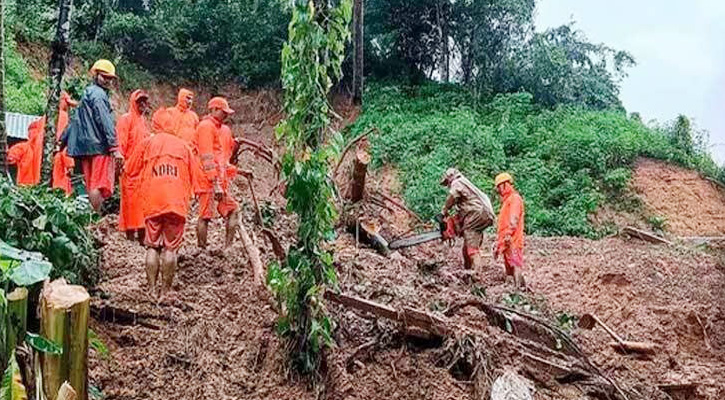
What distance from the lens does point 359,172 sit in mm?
9414

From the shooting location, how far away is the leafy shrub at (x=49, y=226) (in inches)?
160

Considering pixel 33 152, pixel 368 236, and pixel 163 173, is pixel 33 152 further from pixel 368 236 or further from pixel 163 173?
pixel 368 236

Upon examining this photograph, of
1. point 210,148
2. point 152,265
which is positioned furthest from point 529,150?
point 152,265

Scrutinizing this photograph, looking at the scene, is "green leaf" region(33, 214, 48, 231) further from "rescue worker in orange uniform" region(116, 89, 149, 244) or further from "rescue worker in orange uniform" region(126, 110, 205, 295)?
"rescue worker in orange uniform" region(116, 89, 149, 244)

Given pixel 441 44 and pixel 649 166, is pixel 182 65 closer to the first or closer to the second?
pixel 441 44

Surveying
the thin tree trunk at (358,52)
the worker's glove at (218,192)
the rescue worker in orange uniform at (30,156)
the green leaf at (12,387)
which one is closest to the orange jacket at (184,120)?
the worker's glove at (218,192)

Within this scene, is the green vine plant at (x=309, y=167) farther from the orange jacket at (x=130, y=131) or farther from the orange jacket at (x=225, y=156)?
the orange jacket at (x=130, y=131)

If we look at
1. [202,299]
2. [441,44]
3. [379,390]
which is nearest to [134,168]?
[202,299]

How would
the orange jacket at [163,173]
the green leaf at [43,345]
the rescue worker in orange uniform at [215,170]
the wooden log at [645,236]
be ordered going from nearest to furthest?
1. the green leaf at [43,345]
2. the orange jacket at [163,173]
3. the rescue worker in orange uniform at [215,170]
4. the wooden log at [645,236]

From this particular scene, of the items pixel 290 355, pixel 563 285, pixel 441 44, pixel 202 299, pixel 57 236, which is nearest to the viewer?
pixel 57 236

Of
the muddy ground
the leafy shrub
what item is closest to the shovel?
the muddy ground

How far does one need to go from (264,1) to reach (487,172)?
9.71 metres

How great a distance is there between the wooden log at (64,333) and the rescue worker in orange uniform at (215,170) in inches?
169

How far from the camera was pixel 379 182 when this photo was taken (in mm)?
19203
